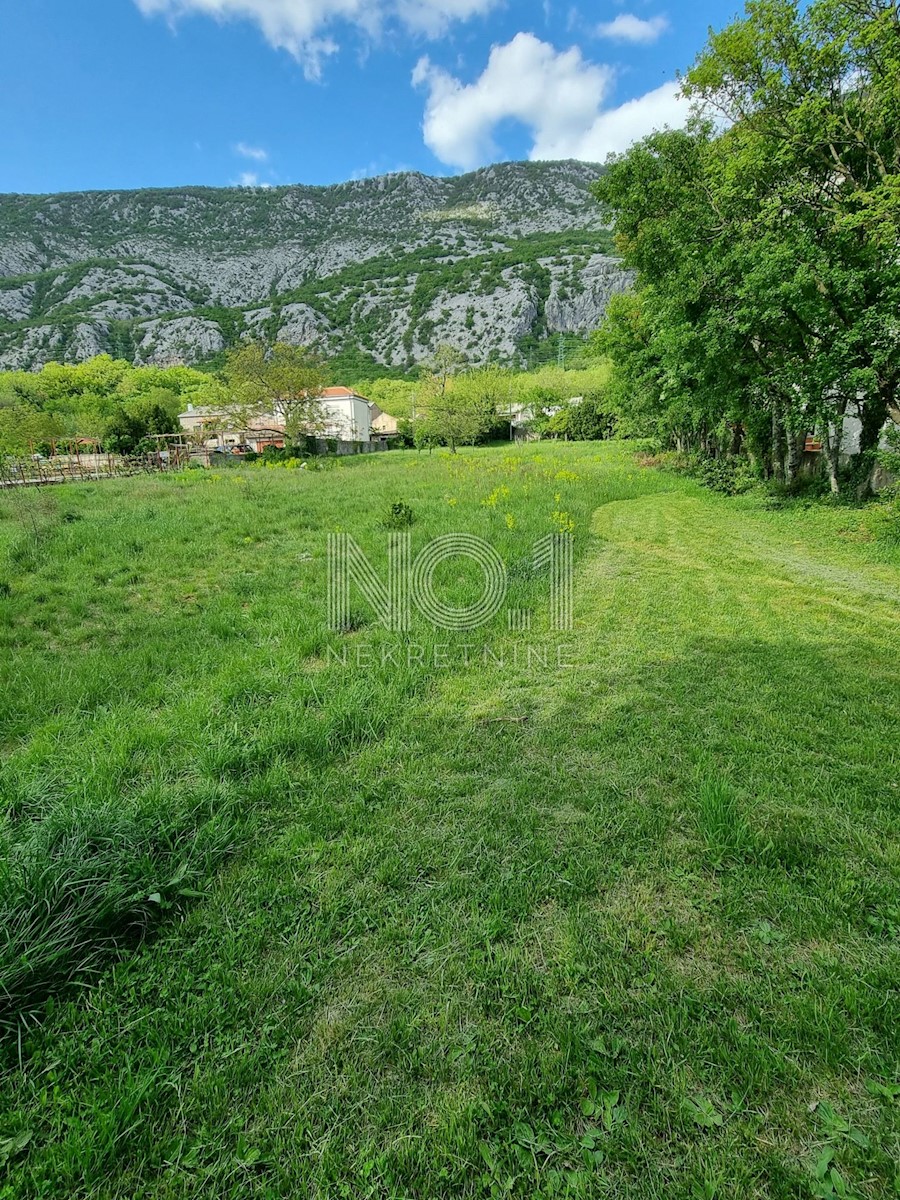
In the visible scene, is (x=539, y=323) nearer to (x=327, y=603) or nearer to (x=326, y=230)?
(x=326, y=230)

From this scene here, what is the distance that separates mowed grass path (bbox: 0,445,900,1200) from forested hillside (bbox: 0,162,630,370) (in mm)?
96456

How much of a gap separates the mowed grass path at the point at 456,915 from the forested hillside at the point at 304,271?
96.5 meters

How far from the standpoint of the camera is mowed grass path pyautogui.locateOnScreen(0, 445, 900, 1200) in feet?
4.41

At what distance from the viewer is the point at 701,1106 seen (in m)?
1.40

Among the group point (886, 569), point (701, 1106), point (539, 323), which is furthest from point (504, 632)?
point (539, 323)

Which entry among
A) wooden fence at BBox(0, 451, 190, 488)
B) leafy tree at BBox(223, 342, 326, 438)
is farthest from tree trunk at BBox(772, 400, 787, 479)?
leafy tree at BBox(223, 342, 326, 438)

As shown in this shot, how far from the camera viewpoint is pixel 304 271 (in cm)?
11806

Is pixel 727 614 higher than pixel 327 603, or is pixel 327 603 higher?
pixel 327 603

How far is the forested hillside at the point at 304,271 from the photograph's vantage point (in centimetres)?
9250

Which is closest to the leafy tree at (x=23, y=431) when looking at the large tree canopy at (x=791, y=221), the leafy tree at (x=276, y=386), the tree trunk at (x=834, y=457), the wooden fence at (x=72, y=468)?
the wooden fence at (x=72, y=468)

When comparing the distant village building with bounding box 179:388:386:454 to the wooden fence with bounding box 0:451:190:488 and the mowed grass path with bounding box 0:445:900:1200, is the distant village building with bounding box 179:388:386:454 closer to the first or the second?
the wooden fence with bounding box 0:451:190:488

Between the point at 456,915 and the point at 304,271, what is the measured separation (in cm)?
14638

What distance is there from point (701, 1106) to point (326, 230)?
171466 mm

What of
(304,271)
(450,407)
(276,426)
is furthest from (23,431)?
(304,271)
